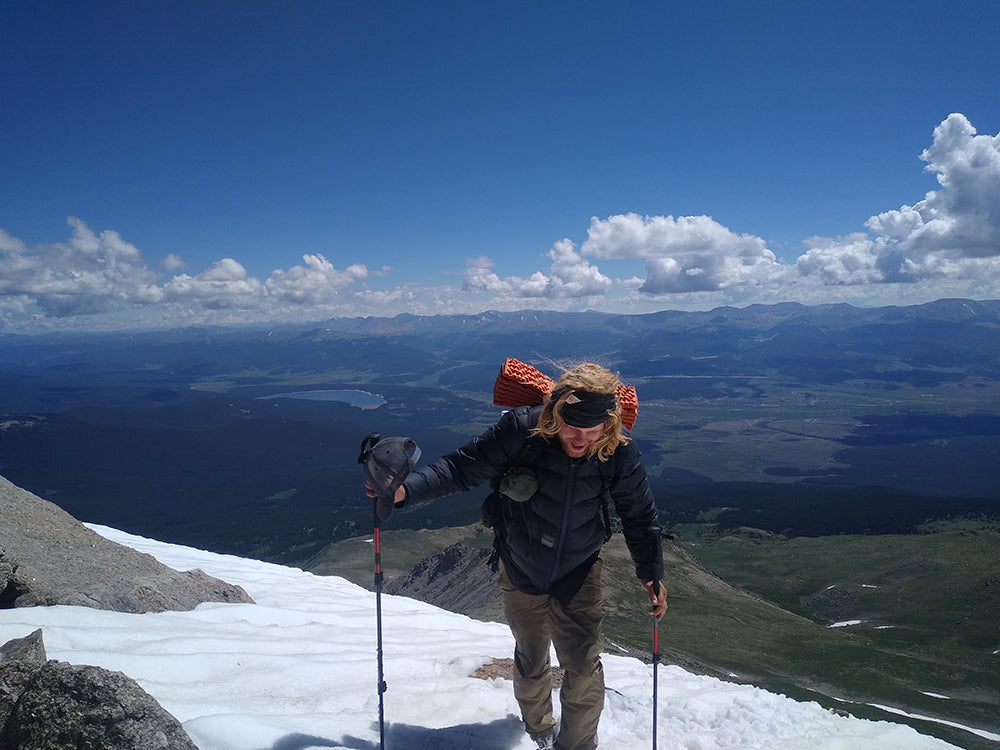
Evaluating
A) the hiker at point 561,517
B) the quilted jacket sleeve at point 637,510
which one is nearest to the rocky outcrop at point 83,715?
the hiker at point 561,517

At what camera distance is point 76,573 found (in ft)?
31.9

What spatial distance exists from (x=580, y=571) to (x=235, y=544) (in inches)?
6904

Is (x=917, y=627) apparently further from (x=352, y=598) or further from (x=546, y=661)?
(x=546, y=661)

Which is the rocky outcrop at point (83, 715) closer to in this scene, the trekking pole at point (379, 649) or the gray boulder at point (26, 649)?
the gray boulder at point (26, 649)

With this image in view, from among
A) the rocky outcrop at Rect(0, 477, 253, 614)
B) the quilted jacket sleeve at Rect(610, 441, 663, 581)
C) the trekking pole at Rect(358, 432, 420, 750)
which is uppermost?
the trekking pole at Rect(358, 432, 420, 750)

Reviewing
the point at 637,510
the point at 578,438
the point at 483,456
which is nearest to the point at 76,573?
the point at 483,456

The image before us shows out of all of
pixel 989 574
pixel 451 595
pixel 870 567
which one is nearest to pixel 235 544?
pixel 451 595

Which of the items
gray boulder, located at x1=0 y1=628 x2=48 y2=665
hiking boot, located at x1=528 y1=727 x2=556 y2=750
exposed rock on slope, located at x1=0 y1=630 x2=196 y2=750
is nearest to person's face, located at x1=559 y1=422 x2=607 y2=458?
hiking boot, located at x1=528 y1=727 x2=556 y2=750

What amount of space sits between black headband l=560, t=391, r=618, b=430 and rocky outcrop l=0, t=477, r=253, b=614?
308 inches

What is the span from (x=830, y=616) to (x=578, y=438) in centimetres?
9292

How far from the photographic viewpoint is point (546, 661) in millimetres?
5871

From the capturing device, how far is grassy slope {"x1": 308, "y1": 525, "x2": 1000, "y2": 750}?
101ft

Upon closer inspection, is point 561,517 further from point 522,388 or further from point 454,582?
point 454,582

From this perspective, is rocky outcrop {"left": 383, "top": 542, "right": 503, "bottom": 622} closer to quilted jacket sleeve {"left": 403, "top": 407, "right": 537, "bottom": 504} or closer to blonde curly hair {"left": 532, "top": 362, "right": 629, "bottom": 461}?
quilted jacket sleeve {"left": 403, "top": 407, "right": 537, "bottom": 504}
